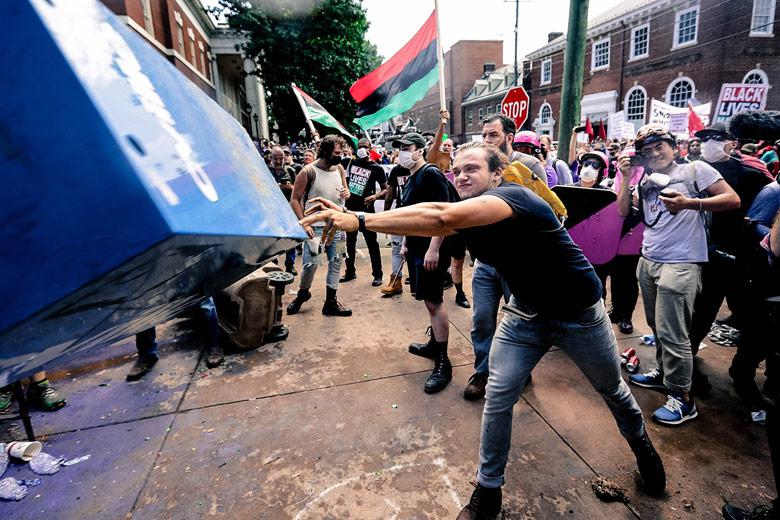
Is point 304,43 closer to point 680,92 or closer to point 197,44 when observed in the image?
point 197,44

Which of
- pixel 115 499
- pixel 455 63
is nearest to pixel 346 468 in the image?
pixel 115 499

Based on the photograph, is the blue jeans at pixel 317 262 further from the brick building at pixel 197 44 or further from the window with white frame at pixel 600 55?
the window with white frame at pixel 600 55

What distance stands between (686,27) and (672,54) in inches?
50.5

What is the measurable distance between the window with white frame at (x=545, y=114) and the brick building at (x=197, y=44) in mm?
21229

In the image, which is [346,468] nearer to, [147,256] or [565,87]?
[147,256]

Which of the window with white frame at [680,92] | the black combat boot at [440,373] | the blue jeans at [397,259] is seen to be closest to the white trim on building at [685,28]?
the window with white frame at [680,92]

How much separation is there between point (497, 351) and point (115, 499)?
2.26 meters

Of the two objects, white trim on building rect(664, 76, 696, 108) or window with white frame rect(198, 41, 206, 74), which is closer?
white trim on building rect(664, 76, 696, 108)

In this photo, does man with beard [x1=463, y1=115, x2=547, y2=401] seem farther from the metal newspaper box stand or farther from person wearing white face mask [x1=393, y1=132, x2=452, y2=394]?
the metal newspaper box stand

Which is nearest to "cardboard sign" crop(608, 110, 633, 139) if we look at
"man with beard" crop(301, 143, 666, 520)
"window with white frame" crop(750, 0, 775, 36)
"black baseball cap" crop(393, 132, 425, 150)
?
"black baseball cap" crop(393, 132, 425, 150)

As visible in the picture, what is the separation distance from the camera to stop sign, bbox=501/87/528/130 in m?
6.75

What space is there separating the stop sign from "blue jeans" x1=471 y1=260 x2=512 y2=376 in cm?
448

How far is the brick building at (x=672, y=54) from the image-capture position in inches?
755

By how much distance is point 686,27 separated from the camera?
21.1 meters
